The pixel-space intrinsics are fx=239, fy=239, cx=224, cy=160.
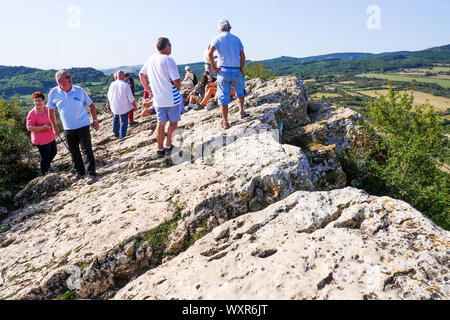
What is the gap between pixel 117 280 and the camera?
4.22 metres

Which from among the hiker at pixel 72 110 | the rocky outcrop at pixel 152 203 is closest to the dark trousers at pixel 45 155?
the rocky outcrop at pixel 152 203

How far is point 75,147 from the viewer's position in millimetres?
7414

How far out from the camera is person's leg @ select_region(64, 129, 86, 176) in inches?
285

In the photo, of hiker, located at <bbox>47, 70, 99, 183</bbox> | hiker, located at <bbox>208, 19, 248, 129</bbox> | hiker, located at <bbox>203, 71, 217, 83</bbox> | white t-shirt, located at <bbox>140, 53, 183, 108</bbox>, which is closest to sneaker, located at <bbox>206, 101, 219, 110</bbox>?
hiker, located at <bbox>203, 71, 217, 83</bbox>

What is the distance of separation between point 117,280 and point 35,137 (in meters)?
6.94

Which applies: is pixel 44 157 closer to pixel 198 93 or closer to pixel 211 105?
pixel 211 105

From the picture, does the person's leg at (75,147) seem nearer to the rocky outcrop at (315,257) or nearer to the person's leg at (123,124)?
the person's leg at (123,124)

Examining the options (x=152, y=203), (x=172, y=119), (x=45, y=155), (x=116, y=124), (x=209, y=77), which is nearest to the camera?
(x=152, y=203)

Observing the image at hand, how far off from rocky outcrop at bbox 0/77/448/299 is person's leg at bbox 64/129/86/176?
1.43ft

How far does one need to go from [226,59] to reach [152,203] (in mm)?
4853

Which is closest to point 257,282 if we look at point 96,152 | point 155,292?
point 155,292

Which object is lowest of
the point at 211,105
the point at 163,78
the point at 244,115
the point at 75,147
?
the point at 75,147

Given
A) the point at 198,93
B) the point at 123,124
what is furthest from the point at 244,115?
the point at 123,124

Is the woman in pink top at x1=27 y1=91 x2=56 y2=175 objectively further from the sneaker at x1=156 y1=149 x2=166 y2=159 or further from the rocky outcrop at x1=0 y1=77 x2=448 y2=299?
the sneaker at x1=156 y1=149 x2=166 y2=159
